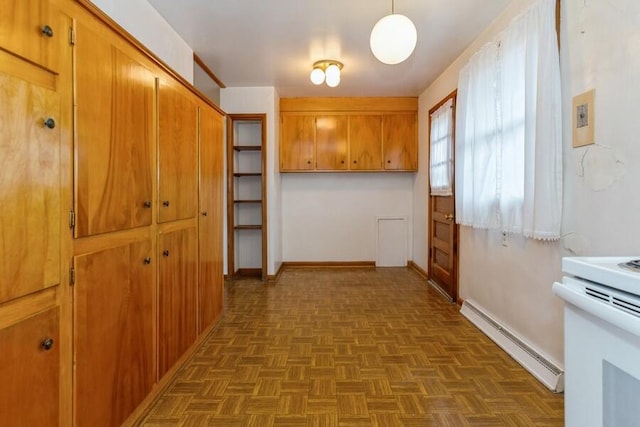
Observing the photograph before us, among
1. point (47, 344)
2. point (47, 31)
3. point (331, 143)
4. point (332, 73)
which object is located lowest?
point (47, 344)

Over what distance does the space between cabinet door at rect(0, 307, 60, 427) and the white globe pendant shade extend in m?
2.13

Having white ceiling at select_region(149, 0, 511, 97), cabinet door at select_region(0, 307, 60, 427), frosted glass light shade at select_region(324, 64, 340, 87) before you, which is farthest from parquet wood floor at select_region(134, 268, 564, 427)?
white ceiling at select_region(149, 0, 511, 97)

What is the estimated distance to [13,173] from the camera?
978mm

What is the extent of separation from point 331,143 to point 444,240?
2.17 meters

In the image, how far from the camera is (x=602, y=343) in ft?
2.50

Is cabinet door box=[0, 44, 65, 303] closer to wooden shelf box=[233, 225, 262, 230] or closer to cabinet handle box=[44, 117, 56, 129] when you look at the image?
cabinet handle box=[44, 117, 56, 129]

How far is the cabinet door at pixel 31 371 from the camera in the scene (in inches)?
38.1

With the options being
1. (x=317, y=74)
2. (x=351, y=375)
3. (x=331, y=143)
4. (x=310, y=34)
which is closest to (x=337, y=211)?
(x=331, y=143)

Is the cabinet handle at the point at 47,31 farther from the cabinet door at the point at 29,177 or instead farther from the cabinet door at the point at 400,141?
the cabinet door at the point at 400,141

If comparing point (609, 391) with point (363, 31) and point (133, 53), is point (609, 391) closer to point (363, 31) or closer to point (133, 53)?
point (133, 53)

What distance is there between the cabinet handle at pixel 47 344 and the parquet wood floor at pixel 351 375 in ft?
2.77

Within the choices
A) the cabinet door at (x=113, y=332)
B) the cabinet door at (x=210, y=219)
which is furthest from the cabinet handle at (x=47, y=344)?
the cabinet door at (x=210, y=219)

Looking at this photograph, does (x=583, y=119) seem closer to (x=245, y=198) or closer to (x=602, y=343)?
(x=602, y=343)

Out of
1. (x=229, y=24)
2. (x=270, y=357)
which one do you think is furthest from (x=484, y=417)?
(x=229, y=24)
